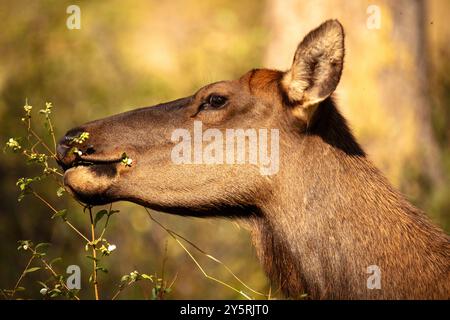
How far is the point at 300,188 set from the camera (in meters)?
6.23

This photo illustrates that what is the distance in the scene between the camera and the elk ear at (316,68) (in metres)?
6.09

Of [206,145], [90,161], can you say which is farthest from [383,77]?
[90,161]

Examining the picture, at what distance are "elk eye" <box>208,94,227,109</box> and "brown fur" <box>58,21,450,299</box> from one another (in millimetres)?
41

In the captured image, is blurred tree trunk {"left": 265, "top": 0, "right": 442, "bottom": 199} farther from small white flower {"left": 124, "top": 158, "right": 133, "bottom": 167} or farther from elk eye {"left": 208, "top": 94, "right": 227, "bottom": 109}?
small white flower {"left": 124, "top": 158, "right": 133, "bottom": 167}

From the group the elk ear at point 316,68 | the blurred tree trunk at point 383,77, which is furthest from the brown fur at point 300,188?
the blurred tree trunk at point 383,77

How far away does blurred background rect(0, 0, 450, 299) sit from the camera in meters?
11.1

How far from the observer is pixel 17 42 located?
13047 mm

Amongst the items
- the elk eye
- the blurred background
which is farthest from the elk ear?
the blurred background

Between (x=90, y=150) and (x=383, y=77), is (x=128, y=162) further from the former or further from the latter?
(x=383, y=77)

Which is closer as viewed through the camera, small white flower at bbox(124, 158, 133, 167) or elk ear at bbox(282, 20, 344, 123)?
elk ear at bbox(282, 20, 344, 123)

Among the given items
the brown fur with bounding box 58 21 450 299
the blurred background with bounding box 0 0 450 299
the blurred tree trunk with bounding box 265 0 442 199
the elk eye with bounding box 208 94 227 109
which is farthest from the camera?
the blurred tree trunk with bounding box 265 0 442 199

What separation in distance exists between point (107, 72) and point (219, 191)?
889 centimetres
